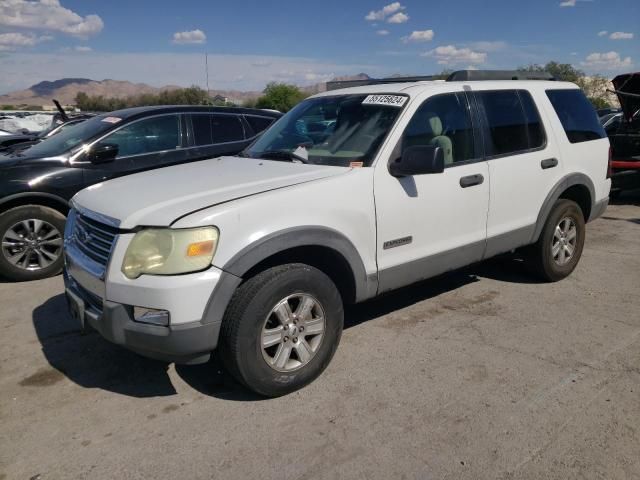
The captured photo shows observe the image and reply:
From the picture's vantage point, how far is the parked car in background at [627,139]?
8898 mm

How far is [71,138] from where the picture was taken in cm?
610

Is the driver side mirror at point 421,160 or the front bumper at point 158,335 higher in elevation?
the driver side mirror at point 421,160

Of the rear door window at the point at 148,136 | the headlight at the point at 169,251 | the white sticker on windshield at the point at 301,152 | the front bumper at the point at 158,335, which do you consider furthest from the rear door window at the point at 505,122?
the rear door window at the point at 148,136

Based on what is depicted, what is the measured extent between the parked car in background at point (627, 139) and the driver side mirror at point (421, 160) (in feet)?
22.0

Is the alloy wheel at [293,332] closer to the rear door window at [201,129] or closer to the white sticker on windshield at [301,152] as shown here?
the white sticker on windshield at [301,152]

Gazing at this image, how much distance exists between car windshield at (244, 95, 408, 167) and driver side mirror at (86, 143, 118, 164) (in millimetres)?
2141

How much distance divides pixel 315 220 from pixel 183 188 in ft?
2.74

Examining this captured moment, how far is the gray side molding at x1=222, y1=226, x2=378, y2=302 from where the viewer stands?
2955mm

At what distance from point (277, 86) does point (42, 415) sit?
59724 millimetres

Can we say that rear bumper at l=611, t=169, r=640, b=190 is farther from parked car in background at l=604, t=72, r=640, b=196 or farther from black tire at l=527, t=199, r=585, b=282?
black tire at l=527, t=199, r=585, b=282

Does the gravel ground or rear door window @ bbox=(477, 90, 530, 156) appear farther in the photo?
rear door window @ bbox=(477, 90, 530, 156)

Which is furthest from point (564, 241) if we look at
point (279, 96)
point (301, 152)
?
point (279, 96)

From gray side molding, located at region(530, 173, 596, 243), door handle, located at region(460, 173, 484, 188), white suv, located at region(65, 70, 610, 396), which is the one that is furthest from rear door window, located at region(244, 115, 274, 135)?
gray side molding, located at region(530, 173, 596, 243)

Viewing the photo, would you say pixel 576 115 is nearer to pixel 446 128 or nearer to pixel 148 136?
pixel 446 128
